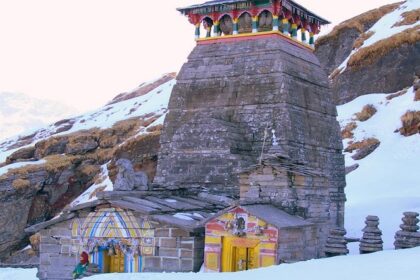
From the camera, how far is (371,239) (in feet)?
70.4

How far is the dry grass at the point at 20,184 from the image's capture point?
47944mm

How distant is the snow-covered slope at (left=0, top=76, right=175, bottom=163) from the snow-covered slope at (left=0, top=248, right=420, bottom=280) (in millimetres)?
42086

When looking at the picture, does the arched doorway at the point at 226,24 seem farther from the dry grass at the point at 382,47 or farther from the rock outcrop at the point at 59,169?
the dry grass at the point at 382,47

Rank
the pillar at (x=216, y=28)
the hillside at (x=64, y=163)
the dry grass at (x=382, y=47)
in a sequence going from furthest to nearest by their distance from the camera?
the dry grass at (x=382, y=47) → the hillside at (x=64, y=163) → the pillar at (x=216, y=28)

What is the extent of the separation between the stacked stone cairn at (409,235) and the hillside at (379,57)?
1209 inches

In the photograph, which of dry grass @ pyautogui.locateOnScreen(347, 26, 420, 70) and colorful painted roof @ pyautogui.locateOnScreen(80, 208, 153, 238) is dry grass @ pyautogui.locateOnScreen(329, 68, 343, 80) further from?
colorful painted roof @ pyautogui.locateOnScreen(80, 208, 153, 238)

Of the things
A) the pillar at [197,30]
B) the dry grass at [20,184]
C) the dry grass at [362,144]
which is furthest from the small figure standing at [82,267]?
the dry grass at [20,184]

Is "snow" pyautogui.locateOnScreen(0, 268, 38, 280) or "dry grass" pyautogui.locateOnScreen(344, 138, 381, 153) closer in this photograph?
"snow" pyautogui.locateOnScreen(0, 268, 38, 280)

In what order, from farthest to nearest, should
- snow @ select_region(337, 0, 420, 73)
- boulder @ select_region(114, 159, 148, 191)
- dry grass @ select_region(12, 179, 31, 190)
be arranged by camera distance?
snow @ select_region(337, 0, 420, 73) < dry grass @ select_region(12, 179, 31, 190) < boulder @ select_region(114, 159, 148, 191)

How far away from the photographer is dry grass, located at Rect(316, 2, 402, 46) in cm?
6275

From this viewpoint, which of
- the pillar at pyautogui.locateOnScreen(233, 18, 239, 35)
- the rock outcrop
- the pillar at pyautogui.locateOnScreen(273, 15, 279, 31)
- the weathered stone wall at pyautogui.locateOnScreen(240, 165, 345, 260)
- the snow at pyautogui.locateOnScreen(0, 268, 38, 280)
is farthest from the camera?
the rock outcrop

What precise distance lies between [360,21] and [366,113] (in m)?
17.3

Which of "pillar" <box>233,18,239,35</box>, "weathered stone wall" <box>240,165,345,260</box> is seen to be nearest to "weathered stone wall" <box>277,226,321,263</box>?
"weathered stone wall" <box>240,165,345,260</box>

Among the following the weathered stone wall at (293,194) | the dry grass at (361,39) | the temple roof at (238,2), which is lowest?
the weathered stone wall at (293,194)
